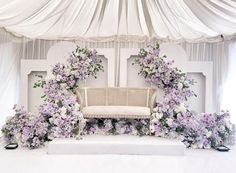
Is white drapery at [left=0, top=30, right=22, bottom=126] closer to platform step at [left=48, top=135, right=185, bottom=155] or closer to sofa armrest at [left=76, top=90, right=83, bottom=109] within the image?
sofa armrest at [left=76, top=90, right=83, bottom=109]

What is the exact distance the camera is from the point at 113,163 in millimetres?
3457

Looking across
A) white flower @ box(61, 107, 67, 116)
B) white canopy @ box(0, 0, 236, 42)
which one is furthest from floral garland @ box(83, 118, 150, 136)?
white canopy @ box(0, 0, 236, 42)

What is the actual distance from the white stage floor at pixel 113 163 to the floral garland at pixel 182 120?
0.35 metres

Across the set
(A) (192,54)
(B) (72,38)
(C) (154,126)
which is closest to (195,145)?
(C) (154,126)

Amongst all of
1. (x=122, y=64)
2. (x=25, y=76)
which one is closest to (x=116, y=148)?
(x=122, y=64)

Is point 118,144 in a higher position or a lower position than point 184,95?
lower

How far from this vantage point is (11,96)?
4.88m

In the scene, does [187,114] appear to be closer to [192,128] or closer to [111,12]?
[192,128]

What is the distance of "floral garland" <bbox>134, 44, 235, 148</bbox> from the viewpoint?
4.25 meters

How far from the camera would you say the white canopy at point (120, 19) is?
11.2 feet

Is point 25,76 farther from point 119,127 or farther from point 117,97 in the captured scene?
point 119,127

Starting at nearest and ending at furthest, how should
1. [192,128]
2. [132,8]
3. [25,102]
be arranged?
[132,8] < [192,128] < [25,102]

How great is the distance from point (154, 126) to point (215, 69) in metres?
1.67

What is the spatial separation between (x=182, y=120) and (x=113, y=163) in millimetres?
1413
